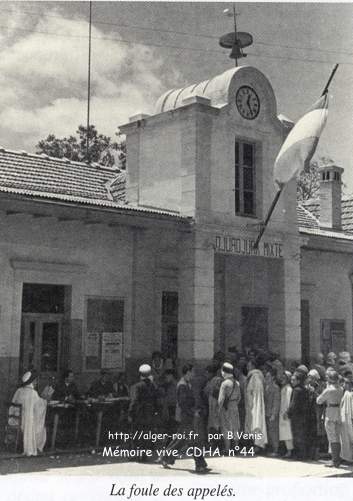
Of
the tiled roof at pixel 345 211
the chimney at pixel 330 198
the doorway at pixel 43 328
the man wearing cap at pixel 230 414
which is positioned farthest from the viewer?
the tiled roof at pixel 345 211

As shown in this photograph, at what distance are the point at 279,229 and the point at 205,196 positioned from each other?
2392 millimetres

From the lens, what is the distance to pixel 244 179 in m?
15.0

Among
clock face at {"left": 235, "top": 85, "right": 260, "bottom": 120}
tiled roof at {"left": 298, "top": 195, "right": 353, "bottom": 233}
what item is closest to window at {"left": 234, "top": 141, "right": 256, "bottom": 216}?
clock face at {"left": 235, "top": 85, "right": 260, "bottom": 120}

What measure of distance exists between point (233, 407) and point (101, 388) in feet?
8.09

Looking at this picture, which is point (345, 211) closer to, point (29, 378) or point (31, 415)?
point (29, 378)

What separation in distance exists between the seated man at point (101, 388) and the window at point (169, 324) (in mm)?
2370

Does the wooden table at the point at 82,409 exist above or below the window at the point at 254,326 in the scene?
below

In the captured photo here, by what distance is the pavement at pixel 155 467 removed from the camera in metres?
9.79

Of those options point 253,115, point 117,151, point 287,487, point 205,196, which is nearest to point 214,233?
point 205,196

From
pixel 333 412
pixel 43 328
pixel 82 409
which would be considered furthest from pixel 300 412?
pixel 43 328

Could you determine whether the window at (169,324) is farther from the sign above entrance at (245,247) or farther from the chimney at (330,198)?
the chimney at (330,198)

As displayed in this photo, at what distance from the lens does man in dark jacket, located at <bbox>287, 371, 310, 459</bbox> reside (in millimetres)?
11516

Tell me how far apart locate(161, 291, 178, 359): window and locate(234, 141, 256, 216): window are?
2.44 meters

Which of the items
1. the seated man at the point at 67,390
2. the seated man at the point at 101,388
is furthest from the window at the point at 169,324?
the seated man at the point at 67,390
